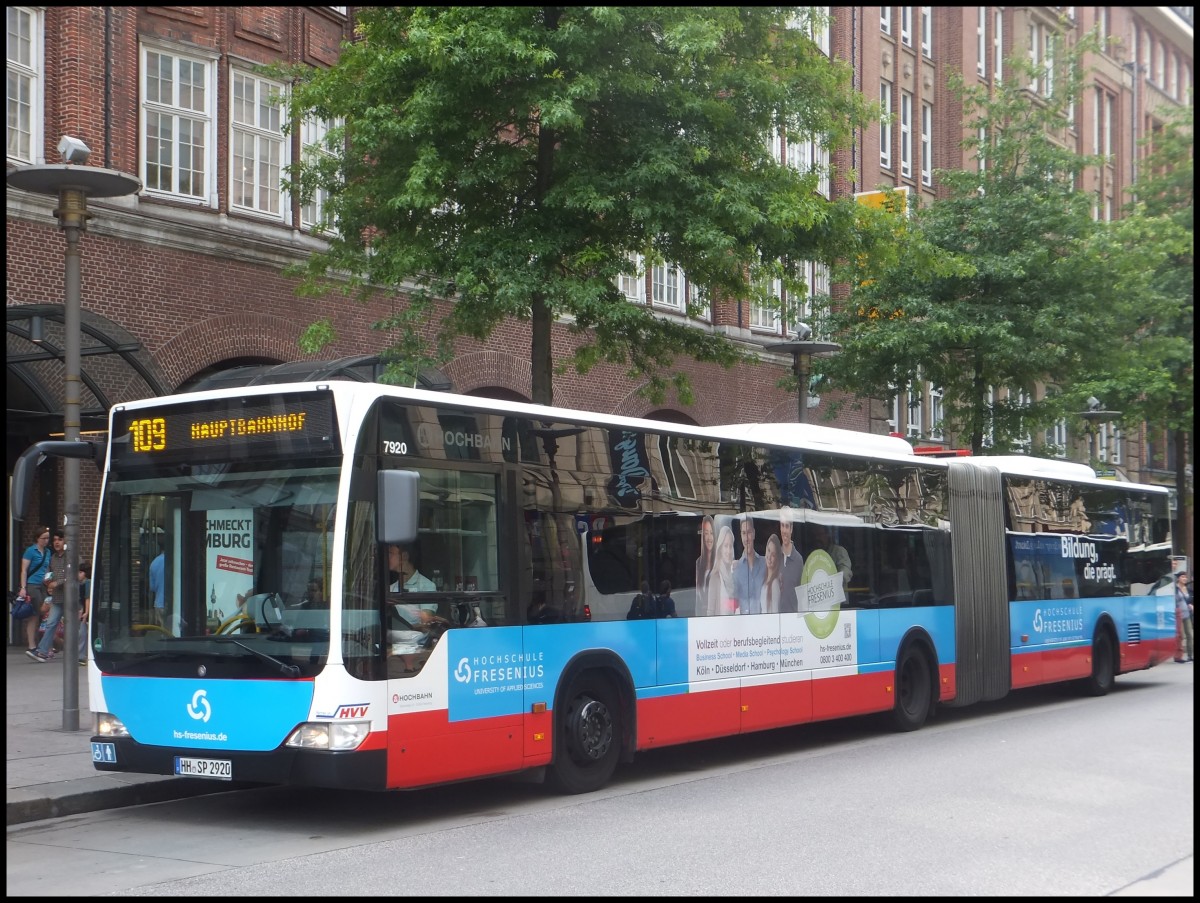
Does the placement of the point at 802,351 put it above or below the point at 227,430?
above

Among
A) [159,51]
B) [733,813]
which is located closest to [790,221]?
[733,813]

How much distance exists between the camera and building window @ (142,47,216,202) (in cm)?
2083

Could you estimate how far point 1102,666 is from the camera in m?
20.3

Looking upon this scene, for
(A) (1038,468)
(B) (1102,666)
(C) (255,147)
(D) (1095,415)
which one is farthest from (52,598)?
(D) (1095,415)

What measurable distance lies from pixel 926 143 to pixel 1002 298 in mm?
13417

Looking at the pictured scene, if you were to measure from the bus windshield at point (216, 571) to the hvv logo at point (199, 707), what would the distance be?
7.2 inches

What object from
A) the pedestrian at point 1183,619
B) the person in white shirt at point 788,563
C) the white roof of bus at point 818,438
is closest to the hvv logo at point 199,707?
the white roof of bus at point 818,438

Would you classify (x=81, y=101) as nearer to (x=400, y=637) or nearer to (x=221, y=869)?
(x=400, y=637)

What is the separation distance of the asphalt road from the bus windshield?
1117 millimetres

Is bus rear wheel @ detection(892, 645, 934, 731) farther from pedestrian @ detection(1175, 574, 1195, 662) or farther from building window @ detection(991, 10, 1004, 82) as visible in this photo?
building window @ detection(991, 10, 1004, 82)

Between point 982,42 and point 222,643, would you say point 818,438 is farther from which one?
point 982,42

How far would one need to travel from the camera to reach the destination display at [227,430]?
928 centimetres

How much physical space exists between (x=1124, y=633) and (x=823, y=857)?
14.2 metres

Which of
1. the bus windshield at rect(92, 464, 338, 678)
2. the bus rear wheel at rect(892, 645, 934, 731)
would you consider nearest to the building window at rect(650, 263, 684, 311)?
the bus rear wheel at rect(892, 645, 934, 731)
